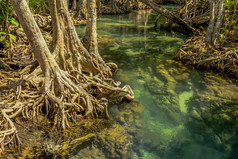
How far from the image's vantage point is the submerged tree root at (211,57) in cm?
715

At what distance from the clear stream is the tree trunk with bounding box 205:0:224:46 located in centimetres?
189

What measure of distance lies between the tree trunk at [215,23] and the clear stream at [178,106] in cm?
189

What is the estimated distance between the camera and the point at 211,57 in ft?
24.8

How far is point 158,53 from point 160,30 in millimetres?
5614

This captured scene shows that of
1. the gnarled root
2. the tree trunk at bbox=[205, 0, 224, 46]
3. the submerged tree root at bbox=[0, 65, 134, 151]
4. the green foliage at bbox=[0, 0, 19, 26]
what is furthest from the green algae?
the green foliage at bbox=[0, 0, 19, 26]

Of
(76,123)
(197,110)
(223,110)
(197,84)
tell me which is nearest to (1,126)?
(76,123)

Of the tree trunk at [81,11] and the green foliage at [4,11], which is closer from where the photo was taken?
the green foliage at [4,11]

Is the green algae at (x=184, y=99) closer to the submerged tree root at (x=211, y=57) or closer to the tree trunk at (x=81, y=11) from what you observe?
the submerged tree root at (x=211, y=57)

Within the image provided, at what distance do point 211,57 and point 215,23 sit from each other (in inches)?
75.0

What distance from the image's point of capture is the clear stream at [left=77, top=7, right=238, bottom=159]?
13.9 ft

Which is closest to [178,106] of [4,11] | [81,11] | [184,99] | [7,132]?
[184,99]

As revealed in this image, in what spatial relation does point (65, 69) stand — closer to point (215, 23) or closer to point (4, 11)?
point (4, 11)

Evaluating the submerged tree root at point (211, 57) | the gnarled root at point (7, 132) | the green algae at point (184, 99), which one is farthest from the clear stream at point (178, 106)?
the gnarled root at point (7, 132)

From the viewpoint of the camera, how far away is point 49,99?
14.9ft
